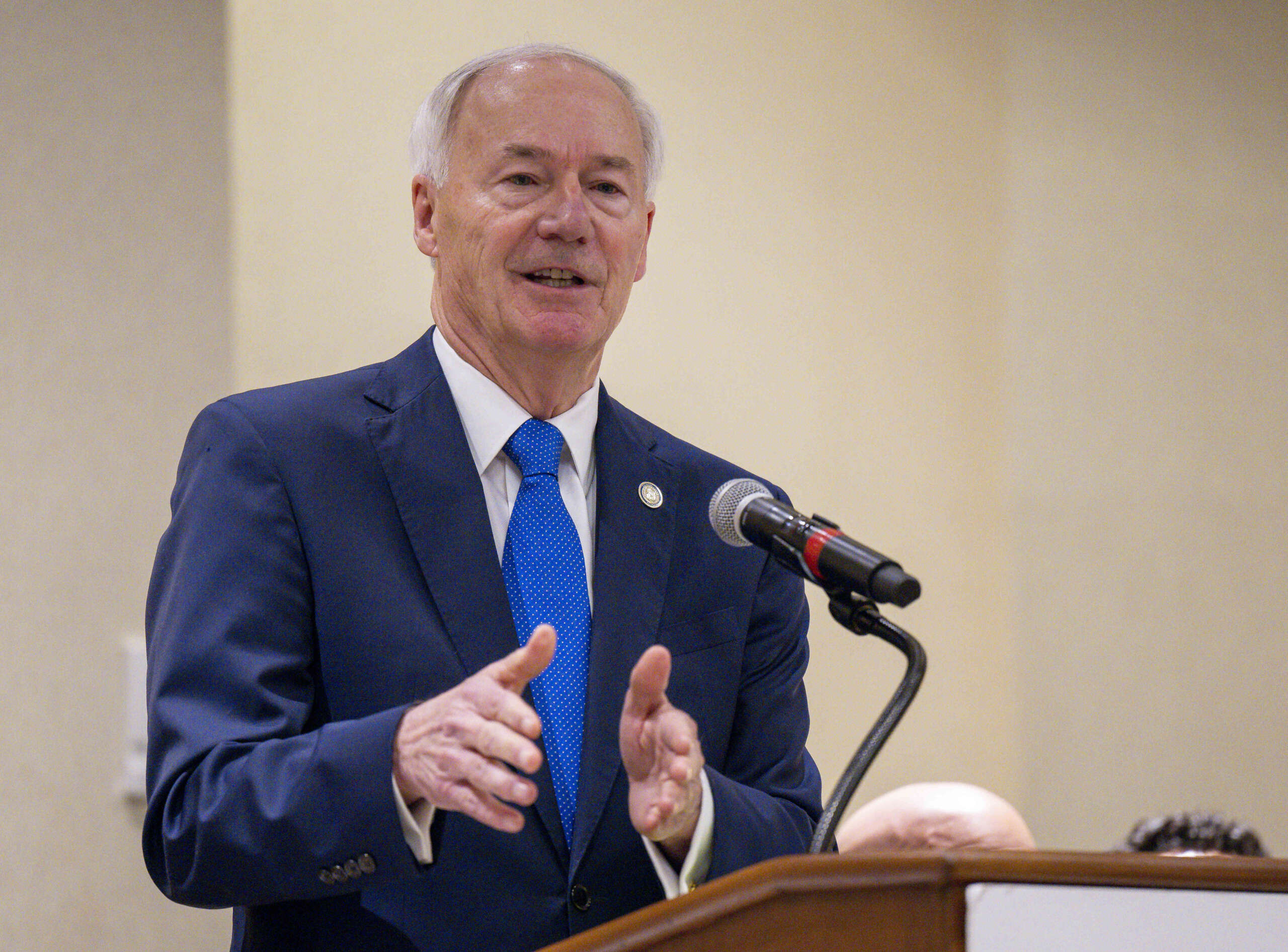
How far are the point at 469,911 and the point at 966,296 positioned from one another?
204 cm

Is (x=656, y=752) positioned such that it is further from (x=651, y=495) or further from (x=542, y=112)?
(x=542, y=112)

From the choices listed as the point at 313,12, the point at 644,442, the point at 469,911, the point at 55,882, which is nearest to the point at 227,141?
the point at 313,12

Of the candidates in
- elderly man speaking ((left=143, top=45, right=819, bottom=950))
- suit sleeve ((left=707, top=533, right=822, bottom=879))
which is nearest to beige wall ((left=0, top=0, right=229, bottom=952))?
elderly man speaking ((left=143, top=45, right=819, bottom=950))

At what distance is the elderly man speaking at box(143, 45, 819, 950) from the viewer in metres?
1.27

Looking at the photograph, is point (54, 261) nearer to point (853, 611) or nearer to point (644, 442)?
point (644, 442)

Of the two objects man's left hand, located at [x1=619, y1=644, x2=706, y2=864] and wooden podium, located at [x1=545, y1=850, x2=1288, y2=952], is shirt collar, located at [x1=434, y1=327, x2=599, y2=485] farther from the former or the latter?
wooden podium, located at [x1=545, y1=850, x2=1288, y2=952]

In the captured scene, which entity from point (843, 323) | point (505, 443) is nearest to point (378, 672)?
point (505, 443)

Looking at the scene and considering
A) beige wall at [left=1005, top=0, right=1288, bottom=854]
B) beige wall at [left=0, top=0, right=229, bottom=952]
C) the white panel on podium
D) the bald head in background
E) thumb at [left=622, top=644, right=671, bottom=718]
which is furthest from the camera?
beige wall at [left=1005, top=0, right=1288, bottom=854]

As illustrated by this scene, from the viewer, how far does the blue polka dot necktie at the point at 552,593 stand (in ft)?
5.12

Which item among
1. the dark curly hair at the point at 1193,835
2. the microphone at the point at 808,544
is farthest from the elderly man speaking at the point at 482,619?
the dark curly hair at the point at 1193,835

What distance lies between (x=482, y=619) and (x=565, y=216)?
1.77ft

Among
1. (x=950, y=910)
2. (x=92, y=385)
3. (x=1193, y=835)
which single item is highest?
(x=92, y=385)

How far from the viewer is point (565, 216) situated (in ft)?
5.71

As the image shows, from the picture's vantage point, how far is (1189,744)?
122 inches
